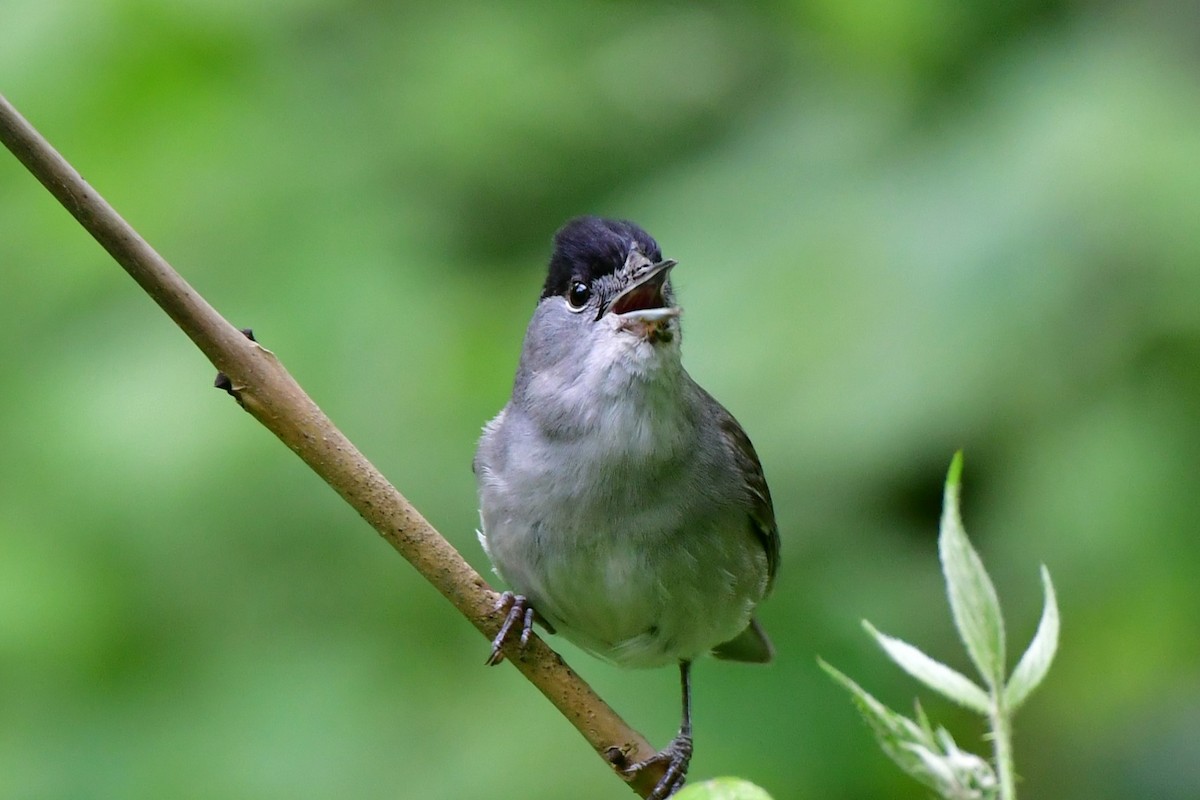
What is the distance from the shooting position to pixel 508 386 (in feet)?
13.2

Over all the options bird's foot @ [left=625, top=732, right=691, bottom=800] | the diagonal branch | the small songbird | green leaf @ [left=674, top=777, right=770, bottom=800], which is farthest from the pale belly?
green leaf @ [left=674, top=777, right=770, bottom=800]

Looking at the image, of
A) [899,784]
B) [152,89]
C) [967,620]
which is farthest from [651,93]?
[967,620]

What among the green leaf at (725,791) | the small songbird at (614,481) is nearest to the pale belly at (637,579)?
the small songbird at (614,481)

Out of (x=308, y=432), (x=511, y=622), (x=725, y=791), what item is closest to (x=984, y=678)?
(x=725, y=791)

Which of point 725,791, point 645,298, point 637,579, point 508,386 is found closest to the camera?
point 725,791

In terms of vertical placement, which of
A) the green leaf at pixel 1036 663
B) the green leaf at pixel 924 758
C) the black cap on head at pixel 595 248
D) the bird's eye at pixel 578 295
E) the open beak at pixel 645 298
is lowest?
the green leaf at pixel 924 758

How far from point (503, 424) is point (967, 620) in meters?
2.57

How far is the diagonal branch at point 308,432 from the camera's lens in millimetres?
1331

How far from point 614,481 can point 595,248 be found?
1.89 feet

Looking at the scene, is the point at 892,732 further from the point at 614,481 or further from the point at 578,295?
the point at 578,295

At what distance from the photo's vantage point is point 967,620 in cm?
97

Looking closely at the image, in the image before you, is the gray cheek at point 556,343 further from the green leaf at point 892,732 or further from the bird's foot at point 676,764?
the green leaf at point 892,732

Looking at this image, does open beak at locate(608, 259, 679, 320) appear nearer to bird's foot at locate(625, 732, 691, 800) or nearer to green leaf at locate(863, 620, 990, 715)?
bird's foot at locate(625, 732, 691, 800)

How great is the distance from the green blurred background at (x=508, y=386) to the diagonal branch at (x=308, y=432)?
139cm
